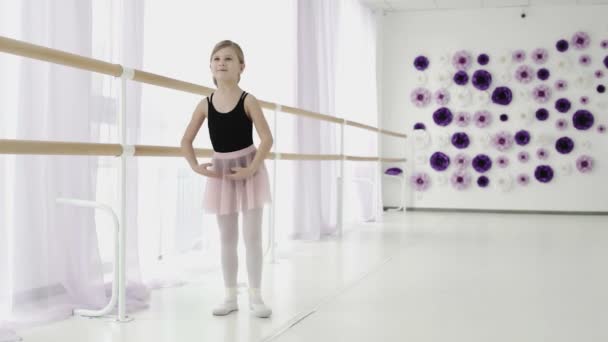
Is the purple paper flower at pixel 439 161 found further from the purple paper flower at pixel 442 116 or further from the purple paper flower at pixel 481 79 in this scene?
the purple paper flower at pixel 481 79

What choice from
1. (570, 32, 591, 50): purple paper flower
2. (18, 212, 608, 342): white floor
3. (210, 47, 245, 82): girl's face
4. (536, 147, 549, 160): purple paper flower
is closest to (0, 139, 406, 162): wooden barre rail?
(210, 47, 245, 82): girl's face

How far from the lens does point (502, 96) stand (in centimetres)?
720

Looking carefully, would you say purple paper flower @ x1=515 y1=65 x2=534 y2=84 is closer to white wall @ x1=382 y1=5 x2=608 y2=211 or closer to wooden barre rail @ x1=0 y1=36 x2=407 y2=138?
white wall @ x1=382 y1=5 x2=608 y2=211

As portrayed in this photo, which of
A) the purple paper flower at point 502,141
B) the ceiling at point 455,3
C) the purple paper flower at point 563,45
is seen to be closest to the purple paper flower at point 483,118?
the purple paper flower at point 502,141

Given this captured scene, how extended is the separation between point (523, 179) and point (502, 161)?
0.95ft

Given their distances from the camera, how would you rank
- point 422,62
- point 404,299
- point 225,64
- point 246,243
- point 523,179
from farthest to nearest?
point 422,62 < point 523,179 < point 404,299 < point 246,243 < point 225,64

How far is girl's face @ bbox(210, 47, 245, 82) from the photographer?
7.18 feet

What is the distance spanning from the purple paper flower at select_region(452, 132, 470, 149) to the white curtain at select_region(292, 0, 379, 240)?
0.98 metres

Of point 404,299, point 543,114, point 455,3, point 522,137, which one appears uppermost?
point 455,3

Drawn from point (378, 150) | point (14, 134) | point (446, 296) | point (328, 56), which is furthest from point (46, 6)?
point (378, 150)

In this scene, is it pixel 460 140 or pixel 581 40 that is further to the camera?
pixel 460 140

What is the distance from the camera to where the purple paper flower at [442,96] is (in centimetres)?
737

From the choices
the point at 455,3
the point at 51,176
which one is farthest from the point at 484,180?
the point at 51,176

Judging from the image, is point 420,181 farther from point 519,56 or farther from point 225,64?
point 225,64
